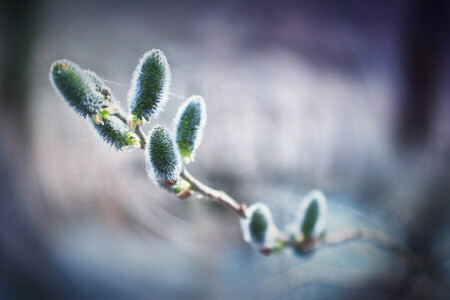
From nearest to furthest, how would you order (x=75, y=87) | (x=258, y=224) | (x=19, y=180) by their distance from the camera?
(x=75, y=87) < (x=258, y=224) < (x=19, y=180)

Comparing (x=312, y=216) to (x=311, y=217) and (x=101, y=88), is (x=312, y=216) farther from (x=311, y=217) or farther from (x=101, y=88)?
(x=101, y=88)

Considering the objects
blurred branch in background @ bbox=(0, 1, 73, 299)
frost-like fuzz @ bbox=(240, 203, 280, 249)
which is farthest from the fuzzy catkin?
blurred branch in background @ bbox=(0, 1, 73, 299)

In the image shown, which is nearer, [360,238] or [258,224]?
[258,224]

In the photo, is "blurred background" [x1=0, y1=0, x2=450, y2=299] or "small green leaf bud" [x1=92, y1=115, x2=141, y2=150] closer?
"small green leaf bud" [x1=92, y1=115, x2=141, y2=150]

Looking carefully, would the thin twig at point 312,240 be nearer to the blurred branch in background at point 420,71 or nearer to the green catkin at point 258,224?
the green catkin at point 258,224

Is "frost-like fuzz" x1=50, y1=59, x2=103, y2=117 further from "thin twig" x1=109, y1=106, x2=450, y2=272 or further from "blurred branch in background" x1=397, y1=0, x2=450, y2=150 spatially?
"blurred branch in background" x1=397, y1=0, x2=450, y2=150

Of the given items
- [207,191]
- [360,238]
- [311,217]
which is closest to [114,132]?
[207,191]
